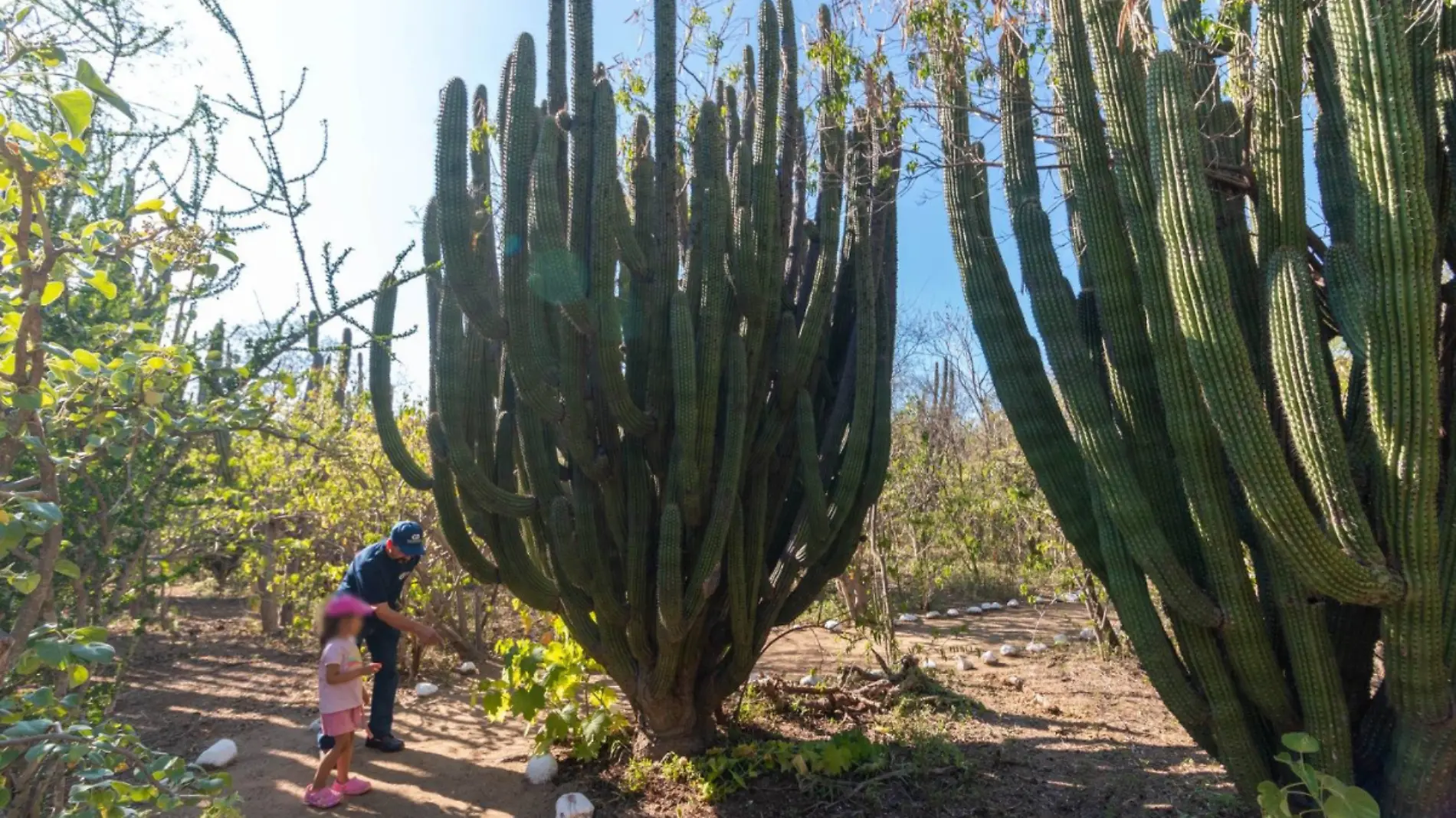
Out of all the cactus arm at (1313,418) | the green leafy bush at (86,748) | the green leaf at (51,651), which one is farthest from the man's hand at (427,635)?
the cactus arm at (1313,418)

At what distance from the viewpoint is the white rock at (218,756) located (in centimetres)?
A: 470

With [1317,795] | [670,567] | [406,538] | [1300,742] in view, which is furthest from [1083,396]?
[406,538]

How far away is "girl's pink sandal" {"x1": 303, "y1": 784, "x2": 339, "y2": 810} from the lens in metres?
4.10

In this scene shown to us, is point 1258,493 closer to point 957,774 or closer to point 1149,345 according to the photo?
point 1149,345

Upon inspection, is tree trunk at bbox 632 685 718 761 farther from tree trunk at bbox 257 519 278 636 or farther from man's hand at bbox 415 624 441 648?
tree trunk at bbox 257 519 278 636

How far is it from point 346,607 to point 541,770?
1395 millimetres

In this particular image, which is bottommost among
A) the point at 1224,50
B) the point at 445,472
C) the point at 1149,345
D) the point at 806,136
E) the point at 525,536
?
the point at 525,536

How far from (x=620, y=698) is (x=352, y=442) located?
11.6 feet

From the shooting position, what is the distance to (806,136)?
5016 millimetres

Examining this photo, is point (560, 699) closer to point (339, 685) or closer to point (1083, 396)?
point (339, 685)

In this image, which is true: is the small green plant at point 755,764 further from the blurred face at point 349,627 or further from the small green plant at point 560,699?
the blurred face at point 349,627

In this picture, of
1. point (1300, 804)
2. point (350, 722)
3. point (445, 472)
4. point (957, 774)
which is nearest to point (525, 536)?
point (445, 472)

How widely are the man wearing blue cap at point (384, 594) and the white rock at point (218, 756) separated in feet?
2.47

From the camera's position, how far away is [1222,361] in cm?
257
